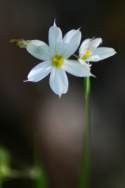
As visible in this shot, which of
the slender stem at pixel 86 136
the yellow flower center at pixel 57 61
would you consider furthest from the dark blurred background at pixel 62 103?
the yellow flower center at pixel 57 61

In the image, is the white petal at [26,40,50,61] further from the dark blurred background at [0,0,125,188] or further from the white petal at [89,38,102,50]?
the dark blurred background at [0,0,125,188]

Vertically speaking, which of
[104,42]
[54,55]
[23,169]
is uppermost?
[104,42]

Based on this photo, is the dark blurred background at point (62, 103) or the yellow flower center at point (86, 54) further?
the dark blurred background at point (62, 103)

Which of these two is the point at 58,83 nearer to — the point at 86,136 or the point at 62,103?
the point at 86,136

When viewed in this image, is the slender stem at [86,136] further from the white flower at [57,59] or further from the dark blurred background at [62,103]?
Result: the dark blurred background at [62,103]

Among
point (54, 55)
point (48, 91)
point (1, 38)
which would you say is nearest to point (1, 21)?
point (1, 38)

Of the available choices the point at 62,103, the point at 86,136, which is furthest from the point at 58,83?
the point at 62,103

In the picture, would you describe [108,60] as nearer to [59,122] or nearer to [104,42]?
[104,42]
